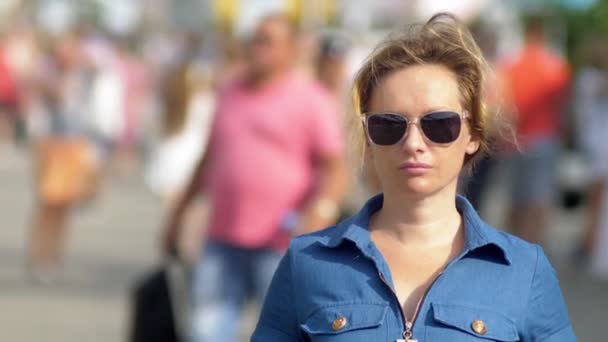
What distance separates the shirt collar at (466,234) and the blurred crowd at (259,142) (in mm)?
249

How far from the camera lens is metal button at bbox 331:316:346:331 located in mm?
2918

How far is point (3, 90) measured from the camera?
2952 cm

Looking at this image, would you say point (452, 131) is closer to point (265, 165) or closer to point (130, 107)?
point (265, 165)

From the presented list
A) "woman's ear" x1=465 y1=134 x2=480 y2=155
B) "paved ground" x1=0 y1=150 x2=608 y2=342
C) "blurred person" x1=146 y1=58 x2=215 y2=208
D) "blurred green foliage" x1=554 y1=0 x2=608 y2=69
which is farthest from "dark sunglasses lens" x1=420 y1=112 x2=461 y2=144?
"blurred green foliage" x1=554 y1=0 x2=608 y2=69

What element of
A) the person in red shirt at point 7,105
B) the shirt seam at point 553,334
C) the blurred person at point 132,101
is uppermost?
the shirt seam at point 553,334

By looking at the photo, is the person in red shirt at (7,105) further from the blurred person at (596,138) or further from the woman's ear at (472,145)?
the woman's ear at (472,145)

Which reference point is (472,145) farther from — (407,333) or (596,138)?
(596,138)

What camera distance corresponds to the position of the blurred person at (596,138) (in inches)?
470

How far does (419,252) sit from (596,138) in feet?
30.7

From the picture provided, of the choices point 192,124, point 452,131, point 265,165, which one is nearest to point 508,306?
point 452,131

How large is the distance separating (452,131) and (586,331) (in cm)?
676

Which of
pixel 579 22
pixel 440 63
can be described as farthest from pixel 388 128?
pixel 579 22

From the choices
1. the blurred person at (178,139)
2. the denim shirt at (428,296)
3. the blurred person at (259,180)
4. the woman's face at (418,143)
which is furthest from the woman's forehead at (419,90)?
the blurred person at (178,139)

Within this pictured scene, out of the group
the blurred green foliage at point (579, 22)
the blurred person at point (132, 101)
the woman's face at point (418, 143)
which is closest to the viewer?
the woman's face at point (418, 143)
